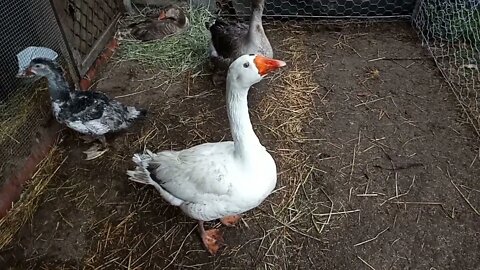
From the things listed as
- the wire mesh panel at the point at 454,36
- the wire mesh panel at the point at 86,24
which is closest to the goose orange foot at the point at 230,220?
the wire mesh panel at the point at 86,24

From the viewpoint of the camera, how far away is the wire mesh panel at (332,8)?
415 cm

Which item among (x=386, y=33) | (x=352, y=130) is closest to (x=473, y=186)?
(x=352, y=130)

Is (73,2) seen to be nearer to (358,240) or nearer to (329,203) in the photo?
(329,203)

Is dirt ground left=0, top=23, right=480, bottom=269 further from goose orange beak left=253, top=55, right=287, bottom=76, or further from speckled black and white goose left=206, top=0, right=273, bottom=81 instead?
goose orange beak left=253, top=55, right=287, bottom=76

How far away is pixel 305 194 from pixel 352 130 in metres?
0.71

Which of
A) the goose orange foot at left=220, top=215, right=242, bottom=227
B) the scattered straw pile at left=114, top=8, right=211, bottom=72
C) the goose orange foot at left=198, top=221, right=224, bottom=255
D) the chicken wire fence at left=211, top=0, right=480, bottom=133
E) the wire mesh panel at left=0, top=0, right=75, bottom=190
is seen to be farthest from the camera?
the scattered straw pile at left=114, top=8, right=211, bottom=72

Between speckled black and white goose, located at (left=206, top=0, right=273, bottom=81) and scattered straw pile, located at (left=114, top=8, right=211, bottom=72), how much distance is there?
0.32 m

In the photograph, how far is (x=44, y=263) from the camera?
253 cm

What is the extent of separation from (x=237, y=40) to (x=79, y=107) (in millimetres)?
1324

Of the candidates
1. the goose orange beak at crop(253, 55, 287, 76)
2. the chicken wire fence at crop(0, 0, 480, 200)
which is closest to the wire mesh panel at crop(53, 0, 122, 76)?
the chicken wire fence at crop(0, 0, 480, 200)

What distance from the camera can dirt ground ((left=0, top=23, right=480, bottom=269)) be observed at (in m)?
2.53

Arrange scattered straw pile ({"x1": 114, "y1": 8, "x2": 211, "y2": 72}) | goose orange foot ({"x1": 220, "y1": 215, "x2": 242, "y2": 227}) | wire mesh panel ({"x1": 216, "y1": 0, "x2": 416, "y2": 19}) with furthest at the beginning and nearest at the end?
wire mesh panel ({"x1": 216, "y1": 0, "x2": 416, "y2": 19}), scattered straw pile ({"x1": 114, "y1": 8, "x2": 211, "y2": 72}), goose orange foot ({"x1": 220, "y1": 215, "x2": 242, "y2": 227})

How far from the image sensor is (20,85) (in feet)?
10.2

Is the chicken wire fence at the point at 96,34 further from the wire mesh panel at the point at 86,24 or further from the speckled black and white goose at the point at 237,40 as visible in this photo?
the speckled black and white goose at the point at 237,40
